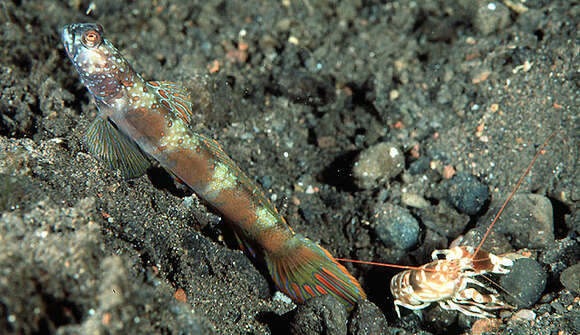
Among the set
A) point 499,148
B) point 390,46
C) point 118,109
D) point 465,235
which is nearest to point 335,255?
point 465,235

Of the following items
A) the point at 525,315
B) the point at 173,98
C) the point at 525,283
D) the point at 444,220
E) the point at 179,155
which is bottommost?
the point at 525,315

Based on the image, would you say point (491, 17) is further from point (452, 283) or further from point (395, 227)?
point (452, 283)

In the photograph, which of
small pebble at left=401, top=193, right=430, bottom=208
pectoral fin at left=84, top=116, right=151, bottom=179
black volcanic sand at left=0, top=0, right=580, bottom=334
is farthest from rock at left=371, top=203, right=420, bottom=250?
pectoral fin at left=84, top=116, right=151, bottom=179

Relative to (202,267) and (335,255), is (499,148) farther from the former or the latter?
(202,267)

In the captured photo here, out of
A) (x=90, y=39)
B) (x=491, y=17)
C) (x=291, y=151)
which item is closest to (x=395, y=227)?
(x=291, y=151)

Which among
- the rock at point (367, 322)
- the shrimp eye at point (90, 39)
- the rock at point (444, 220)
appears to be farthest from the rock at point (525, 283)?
the shrimp eye at point (90, 39)
